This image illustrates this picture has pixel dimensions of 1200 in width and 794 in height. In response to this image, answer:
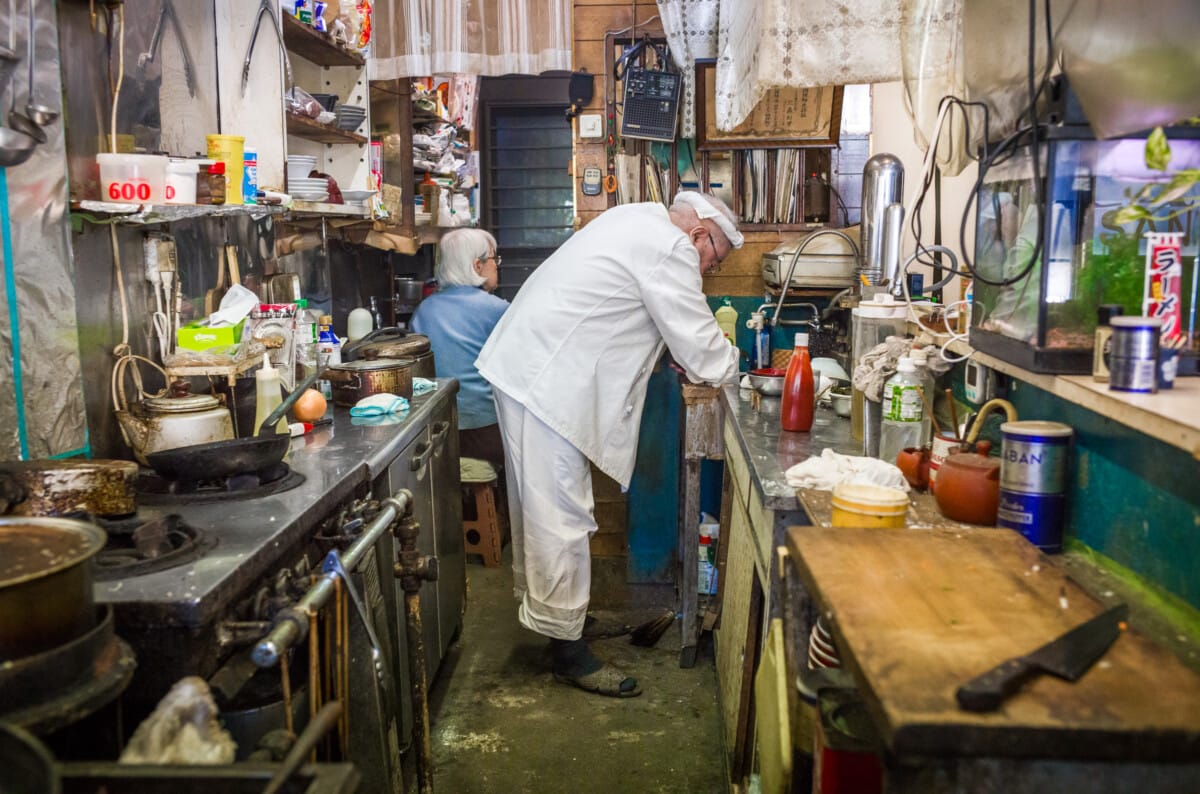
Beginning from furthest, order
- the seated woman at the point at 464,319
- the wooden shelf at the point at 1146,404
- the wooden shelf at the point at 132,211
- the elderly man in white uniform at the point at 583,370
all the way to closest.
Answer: the seated woman at the point at 464,319 < the elderly man in white uniform at the point at 583,370 < the wooden shelf at the point at 132,211 < the wooden shelf at the point at 1146,404

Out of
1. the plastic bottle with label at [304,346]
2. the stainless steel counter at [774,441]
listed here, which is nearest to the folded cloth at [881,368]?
the stainless steel counter at [774,441]

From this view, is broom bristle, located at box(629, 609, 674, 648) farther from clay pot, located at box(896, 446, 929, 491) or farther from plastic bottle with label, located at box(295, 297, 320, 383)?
clay pot, located at box(896, 446, 929, 491)

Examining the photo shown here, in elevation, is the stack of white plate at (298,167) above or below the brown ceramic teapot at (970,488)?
above

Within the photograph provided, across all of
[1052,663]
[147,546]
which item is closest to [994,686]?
[1052,663]

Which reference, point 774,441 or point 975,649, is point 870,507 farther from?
point 774,441

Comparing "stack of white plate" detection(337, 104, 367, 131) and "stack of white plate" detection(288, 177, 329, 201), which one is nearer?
"stack of white plate" detection(288, 177, 329, 201)

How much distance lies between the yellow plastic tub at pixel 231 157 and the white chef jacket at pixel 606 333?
118 cm

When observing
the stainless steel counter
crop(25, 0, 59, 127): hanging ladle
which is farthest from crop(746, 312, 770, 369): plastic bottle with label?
crop(25, 0, 59, 127): hanging ladle

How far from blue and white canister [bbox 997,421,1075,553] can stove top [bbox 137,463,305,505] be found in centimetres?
152

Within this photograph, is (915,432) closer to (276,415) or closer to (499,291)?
(276,415)

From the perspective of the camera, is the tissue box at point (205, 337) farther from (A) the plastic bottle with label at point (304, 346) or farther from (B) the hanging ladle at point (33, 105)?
(B) the hanging ladle at point (33, 105)

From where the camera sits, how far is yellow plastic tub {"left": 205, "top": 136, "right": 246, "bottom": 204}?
2.44 meters

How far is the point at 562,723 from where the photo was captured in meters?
3.23

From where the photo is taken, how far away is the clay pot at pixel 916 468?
2.12m
